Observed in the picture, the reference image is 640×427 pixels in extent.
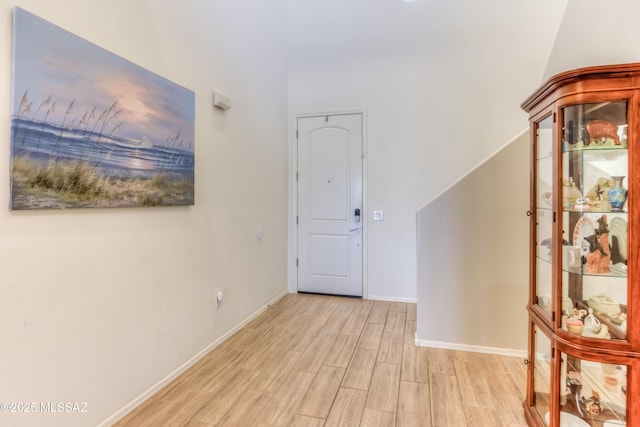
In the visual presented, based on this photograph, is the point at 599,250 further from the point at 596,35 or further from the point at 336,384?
the point at 596,35

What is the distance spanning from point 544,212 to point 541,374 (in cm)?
91

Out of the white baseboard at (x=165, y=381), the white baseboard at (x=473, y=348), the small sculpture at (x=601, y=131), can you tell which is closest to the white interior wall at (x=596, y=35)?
the small sculpture at (x=601, y=131)

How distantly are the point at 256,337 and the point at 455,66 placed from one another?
3862 millimetres

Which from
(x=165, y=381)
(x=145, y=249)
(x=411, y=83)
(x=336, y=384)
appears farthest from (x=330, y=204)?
(x=165, y=381)

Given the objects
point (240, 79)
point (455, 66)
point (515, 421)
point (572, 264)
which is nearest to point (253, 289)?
point (240, 79)

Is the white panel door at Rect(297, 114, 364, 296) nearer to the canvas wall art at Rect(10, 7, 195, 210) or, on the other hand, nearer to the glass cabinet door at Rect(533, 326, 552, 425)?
the canvas wall art at Rect(10, 7, 195, 210)

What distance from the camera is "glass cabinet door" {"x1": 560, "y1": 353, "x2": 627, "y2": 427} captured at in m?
1.51

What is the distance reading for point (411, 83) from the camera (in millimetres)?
4172

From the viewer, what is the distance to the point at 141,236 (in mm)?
2113

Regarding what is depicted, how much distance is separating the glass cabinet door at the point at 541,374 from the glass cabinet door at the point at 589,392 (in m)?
0.08

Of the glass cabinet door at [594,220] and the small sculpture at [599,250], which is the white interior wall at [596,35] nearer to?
the glass cabinet door at [594,220]

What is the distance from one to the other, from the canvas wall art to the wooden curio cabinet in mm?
2267

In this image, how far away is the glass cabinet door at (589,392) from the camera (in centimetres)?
151

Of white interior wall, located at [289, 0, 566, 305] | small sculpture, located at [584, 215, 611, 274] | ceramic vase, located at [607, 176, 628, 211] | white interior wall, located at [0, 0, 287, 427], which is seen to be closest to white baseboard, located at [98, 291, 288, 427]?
white interior wall, located at [0, 0, 287, 427]
